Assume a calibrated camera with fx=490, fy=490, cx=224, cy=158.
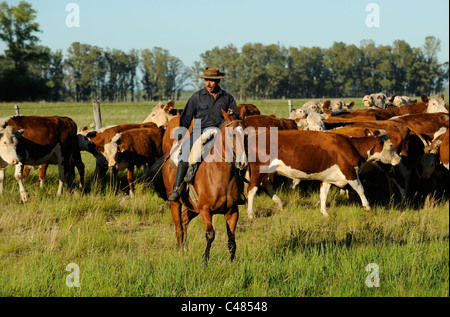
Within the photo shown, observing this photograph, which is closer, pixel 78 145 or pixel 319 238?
pixel 319 238

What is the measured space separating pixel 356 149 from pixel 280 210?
6.44ft

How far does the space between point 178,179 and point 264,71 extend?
103341 millimetres

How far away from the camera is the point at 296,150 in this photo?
9523 millimetres

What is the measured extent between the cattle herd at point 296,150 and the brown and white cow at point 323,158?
19 millimetres

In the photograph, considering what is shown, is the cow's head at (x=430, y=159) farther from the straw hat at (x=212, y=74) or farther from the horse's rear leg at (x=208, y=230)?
the horse's rear leg at (x=208, y=230)

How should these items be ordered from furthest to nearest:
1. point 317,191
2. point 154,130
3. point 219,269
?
1. point 154,130
2. point 317,191
3. point 219,269

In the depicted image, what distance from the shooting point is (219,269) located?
5.45 meters

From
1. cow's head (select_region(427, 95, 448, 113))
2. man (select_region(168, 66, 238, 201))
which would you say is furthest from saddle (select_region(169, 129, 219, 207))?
cow's head (select_region(427, 95, 448, 113))

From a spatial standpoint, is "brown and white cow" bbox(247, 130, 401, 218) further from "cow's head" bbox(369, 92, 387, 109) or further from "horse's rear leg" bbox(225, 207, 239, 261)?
"cow's head" bbox(369, 92, 387, 109)

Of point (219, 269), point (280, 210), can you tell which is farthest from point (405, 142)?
point (219, 269)

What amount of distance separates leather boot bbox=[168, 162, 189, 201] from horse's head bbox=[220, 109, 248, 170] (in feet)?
2.61

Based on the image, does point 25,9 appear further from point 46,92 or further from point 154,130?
point 154,130

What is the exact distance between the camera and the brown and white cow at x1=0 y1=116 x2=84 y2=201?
1015 centimetres

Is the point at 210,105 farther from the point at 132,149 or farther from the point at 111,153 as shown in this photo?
the point at 132,149
